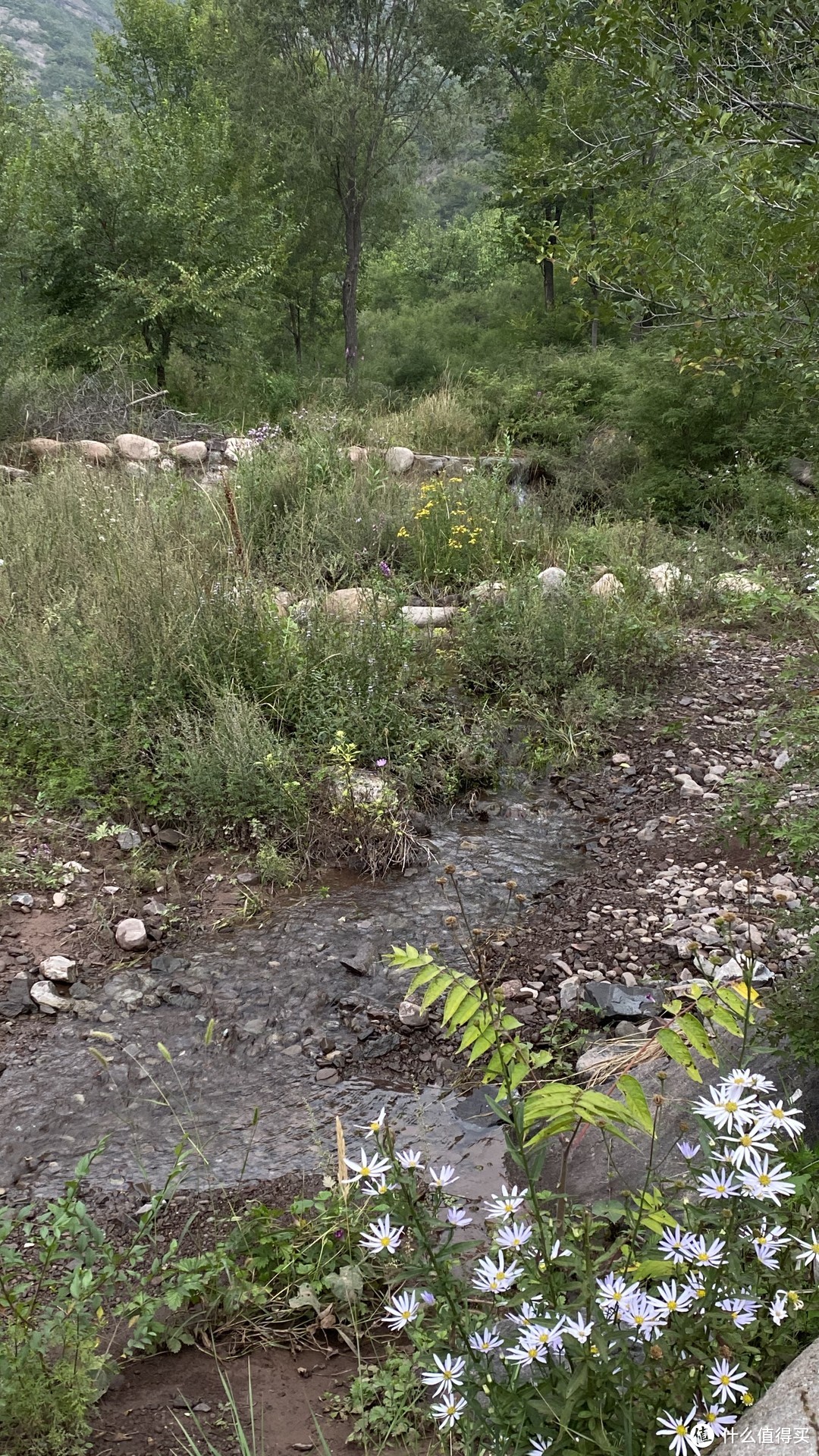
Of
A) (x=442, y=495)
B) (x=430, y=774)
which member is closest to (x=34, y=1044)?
(x=430, y=774)

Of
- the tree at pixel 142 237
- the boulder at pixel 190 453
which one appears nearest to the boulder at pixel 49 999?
the boulder at pixel 190 453

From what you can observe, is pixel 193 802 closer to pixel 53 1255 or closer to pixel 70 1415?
pixel 53 1255

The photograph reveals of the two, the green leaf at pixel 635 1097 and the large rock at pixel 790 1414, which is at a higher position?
the green leaf at pixel 635 1097

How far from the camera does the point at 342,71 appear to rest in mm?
13406

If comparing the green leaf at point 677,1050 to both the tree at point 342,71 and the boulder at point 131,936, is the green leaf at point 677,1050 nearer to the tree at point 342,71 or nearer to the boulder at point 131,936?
the boulder at point 131,936

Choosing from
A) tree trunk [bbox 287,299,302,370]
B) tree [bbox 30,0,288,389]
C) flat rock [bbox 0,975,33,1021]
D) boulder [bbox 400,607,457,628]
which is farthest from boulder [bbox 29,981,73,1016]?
tree trunk [bbox 287,299,302,370]

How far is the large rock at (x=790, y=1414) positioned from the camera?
1.00 metres

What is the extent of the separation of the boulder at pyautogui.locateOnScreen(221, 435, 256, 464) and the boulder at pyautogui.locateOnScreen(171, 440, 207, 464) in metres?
0.24

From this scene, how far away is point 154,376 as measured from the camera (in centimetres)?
1225

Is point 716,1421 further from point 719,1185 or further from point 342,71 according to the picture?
point 342,71

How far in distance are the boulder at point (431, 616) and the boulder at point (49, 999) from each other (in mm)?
2952

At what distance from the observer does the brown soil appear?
1.63 m

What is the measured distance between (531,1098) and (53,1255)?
3.68 feet

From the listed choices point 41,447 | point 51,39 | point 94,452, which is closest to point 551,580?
point 94,452
